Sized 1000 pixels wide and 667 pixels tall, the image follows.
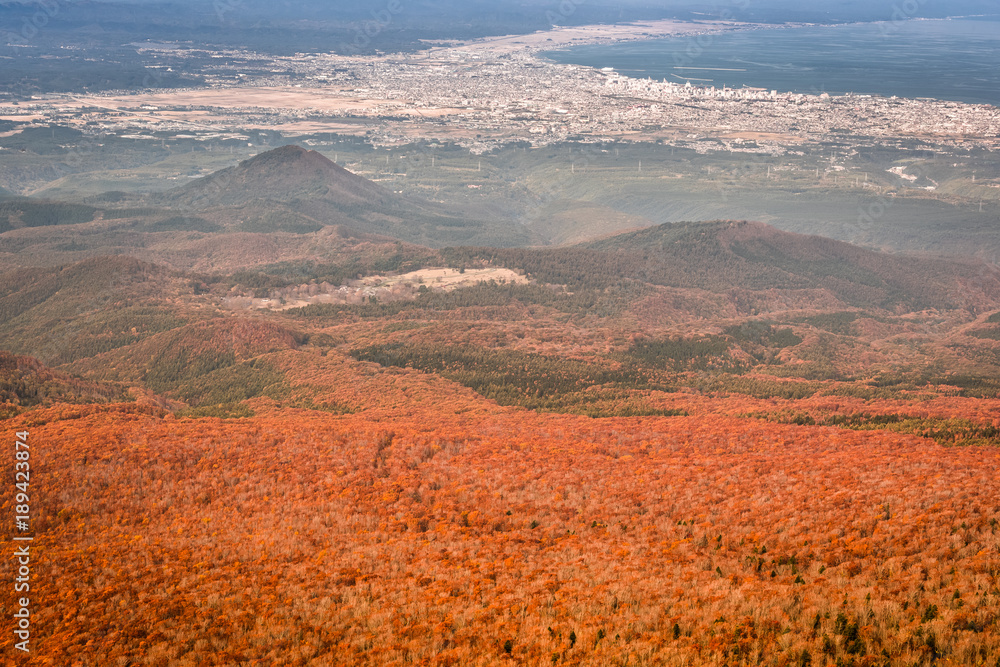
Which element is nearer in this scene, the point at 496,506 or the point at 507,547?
the point at 507,547

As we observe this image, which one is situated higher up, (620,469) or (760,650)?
(760,650)

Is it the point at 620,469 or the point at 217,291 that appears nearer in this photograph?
the point at 620,469

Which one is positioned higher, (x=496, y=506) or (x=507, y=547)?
(x=507, y=547)

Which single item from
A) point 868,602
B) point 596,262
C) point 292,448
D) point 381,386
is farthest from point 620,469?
point 596,262

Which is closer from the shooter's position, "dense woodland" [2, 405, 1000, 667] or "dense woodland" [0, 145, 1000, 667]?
"dense woodland" [2, 405, 1000, 667]

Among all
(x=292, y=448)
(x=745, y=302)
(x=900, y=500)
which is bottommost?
(x=745, y=302)

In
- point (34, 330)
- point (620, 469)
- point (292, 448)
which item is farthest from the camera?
point (34, 330)

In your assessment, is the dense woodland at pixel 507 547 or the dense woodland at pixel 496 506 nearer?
the dense woodland at pixel 507 547

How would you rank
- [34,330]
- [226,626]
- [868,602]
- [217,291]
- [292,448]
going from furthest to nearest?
[217,291] → [34,330] → [292,448] → [226,626] → [868,602]

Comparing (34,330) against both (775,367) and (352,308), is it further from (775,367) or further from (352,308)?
(775,367)
